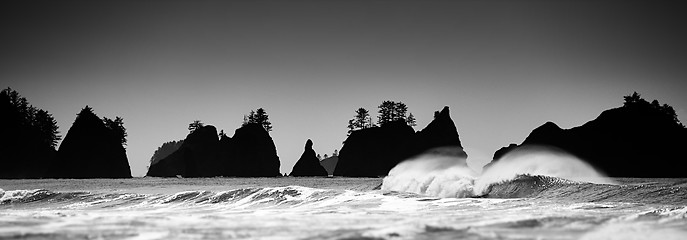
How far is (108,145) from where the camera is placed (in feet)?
317

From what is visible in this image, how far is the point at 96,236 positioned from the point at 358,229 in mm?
4443

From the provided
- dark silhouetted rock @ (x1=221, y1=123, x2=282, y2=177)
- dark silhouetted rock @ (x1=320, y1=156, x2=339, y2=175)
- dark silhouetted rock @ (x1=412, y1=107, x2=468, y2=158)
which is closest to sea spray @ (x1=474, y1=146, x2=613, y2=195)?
dark silhouetted rock @ (x1=412, y1=107, x2=468, y2=158)

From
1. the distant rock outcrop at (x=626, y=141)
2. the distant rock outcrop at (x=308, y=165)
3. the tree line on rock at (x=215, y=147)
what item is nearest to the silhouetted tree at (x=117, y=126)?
the tree line on rock at (x=215, y=147)

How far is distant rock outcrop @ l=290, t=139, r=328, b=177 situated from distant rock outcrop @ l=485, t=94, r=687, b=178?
4362 cm

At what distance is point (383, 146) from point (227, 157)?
3152 centimetres

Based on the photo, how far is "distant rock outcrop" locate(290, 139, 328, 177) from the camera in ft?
311

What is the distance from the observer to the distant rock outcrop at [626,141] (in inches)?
2158

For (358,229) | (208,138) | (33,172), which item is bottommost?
(358,229)

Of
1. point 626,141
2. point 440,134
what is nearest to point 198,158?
point 440,134

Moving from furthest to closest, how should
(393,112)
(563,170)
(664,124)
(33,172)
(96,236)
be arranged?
(393,112)
(33,172)
(664,124)
(563,170)
(96,236)

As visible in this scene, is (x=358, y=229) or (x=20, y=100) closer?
(x=358, y=229)

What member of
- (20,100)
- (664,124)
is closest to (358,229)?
(664,124)

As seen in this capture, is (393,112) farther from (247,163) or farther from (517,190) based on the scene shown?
(517,190)

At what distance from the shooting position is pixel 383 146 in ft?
303
